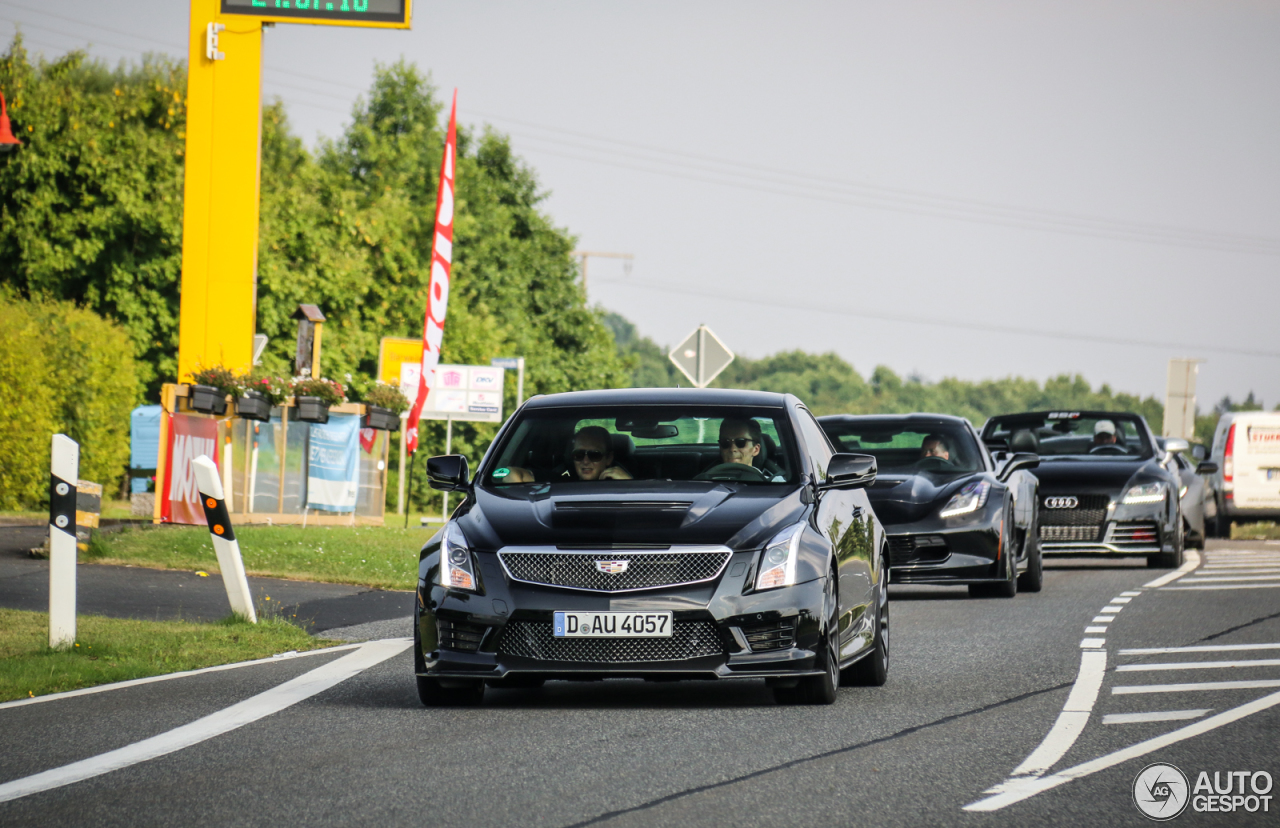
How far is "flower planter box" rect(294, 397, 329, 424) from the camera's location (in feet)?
76.1

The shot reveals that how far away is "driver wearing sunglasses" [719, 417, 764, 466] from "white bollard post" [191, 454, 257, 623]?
11.6ft

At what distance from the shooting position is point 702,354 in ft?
73.5

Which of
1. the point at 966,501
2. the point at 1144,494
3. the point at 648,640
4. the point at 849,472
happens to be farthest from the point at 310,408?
the point at 648,640

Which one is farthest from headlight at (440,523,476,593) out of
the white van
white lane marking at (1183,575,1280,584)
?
the white van

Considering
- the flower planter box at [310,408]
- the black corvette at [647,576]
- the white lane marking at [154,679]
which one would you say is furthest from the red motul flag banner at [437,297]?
the black corvette at [647,576]

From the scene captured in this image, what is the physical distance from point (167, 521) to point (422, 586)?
47.6ft

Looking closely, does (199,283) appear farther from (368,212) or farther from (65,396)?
(368,212)

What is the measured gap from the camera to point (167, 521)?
2189 centimetres

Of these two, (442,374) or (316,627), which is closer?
(316,627)

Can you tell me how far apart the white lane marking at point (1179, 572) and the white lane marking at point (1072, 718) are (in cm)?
677

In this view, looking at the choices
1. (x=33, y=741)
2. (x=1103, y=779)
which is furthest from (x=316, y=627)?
(x=1103, y=779)

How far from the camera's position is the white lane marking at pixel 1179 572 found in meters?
17.1

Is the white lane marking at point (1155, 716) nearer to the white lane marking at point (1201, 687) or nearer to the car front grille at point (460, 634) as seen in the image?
the white lane marking at point (1201, 687)

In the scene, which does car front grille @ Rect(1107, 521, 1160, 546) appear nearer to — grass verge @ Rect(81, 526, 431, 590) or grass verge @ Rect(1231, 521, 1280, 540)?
grass verge @ Rect(81, 526, 431, 590)
